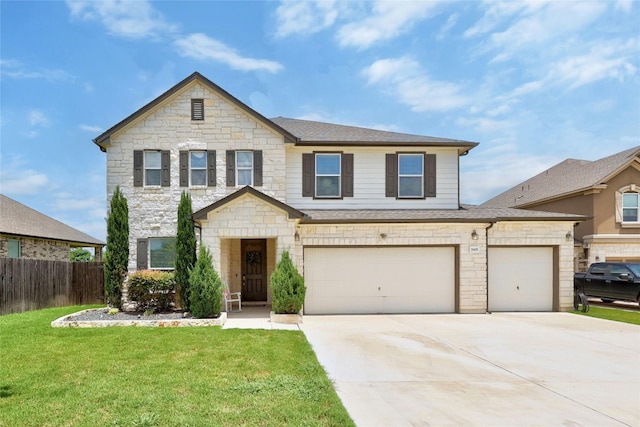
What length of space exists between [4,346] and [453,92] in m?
16.2

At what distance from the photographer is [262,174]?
14383mm

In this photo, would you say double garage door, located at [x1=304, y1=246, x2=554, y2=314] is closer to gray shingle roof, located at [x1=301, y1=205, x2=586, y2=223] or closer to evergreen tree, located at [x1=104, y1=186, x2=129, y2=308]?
gray shingle roof, located at [x1=301, y1=205, x2=586, y2=223]

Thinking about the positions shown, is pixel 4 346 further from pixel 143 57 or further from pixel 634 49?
pixel 634 49

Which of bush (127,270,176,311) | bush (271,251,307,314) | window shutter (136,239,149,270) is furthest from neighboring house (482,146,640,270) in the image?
window shutter (136,239,149,270)

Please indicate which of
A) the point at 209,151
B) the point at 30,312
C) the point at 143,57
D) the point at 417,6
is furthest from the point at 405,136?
the point at 30,312

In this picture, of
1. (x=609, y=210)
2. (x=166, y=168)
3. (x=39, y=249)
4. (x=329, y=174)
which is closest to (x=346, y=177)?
(x=329, y=174)

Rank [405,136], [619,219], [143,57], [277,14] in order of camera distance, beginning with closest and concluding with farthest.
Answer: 1. [277,14]
2. [143,57]
3. [405,136]
4. [619,219]

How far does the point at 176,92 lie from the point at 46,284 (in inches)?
339

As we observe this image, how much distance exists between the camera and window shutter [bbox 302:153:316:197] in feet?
48.5

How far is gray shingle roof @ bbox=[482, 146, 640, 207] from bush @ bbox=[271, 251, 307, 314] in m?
15.2

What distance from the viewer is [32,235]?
17.6 m

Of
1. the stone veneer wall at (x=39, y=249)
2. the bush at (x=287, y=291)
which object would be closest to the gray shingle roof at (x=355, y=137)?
the bush at (x=287, y=291)

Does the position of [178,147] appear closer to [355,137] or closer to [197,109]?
[197,109]

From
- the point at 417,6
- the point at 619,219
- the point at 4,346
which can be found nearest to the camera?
the point at 4,346
